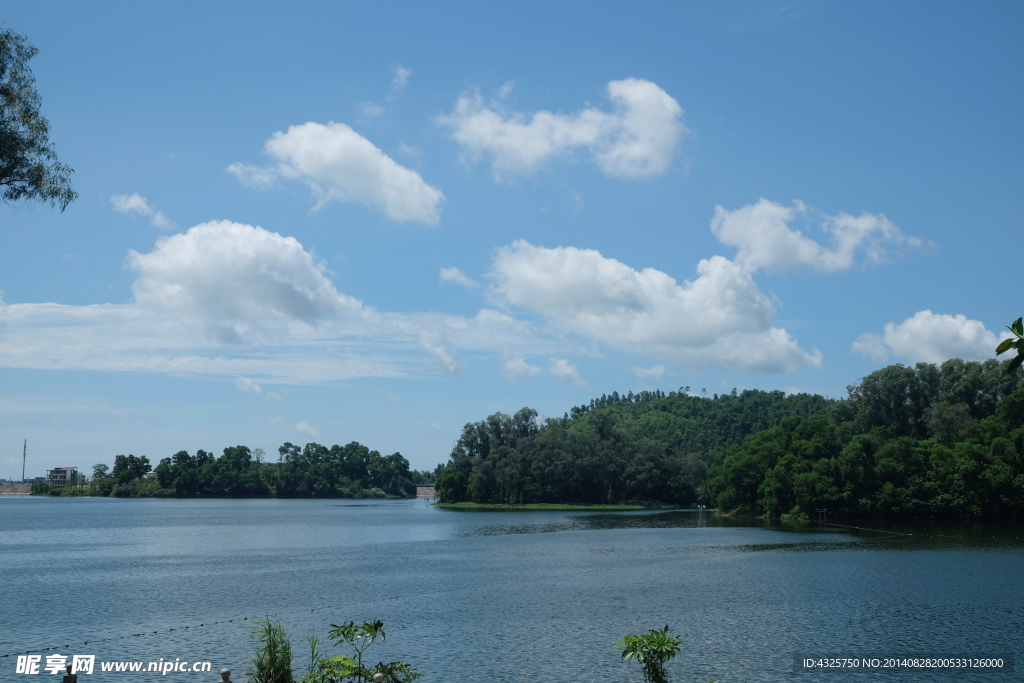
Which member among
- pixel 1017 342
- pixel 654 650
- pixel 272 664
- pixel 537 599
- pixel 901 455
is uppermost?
pixel 1017 342

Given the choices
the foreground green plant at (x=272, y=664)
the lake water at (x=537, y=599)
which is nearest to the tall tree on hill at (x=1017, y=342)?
the foreground green plant at (x=272, y=664)

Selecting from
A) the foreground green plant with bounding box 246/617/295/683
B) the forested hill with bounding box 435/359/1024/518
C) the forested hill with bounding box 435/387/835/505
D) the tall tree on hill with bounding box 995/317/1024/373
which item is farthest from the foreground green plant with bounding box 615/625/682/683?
the forested hill with bounding box 435/387/835/505

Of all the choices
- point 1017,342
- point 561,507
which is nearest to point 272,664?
point 1017,342

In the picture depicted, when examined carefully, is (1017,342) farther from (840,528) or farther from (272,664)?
(840,528)

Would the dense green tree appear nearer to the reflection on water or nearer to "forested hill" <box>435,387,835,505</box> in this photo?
the reflection on water

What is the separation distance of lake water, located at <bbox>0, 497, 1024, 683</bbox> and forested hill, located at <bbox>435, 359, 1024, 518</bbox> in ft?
82.6

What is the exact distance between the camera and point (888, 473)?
108 metres

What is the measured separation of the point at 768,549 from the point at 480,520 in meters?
58.6

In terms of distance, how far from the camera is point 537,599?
4462 centimetres

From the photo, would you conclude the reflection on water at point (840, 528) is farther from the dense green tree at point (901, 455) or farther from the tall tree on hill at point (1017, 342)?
the tall tree on hill at point (1017, 342)

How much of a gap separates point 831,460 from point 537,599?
80604 millimetres

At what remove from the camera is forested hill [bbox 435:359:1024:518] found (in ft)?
346

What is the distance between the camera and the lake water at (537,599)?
103ft

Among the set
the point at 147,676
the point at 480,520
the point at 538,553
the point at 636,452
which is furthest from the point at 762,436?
the point at 147,676
